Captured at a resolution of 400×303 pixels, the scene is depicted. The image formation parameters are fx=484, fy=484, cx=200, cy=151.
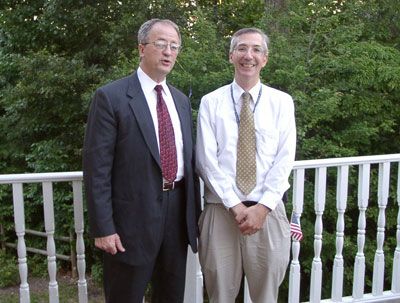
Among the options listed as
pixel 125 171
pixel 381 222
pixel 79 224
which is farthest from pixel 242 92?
pixel 381 222

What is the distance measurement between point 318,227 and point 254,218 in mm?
877

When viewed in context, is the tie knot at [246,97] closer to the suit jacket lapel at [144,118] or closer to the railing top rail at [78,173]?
the suit jacket lapel at [144,118]

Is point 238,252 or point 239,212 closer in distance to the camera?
point 239,212

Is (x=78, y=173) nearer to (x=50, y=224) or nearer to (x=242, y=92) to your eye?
(x=50, y=224)

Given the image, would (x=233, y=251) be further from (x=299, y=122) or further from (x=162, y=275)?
(x=299, y=122)

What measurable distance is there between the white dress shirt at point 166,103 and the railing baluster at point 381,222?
141 cm

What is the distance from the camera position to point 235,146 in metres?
2.13

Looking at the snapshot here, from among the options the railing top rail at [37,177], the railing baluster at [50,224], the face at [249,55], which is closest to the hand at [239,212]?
the face at [249,55]

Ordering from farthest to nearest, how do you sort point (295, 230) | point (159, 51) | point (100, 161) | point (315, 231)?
point (315, 231) → point (295, 230) → point (159, 51) → point (100, 161)

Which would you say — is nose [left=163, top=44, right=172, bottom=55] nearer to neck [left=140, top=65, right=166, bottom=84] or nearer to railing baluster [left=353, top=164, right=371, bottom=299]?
neck [left=140, top=65, right=166, bottom=84]

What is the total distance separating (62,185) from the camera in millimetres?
6270

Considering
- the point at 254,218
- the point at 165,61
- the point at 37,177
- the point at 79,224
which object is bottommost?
the point at 79,224

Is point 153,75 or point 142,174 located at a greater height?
point 153,75

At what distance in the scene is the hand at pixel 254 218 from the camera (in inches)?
81.1
